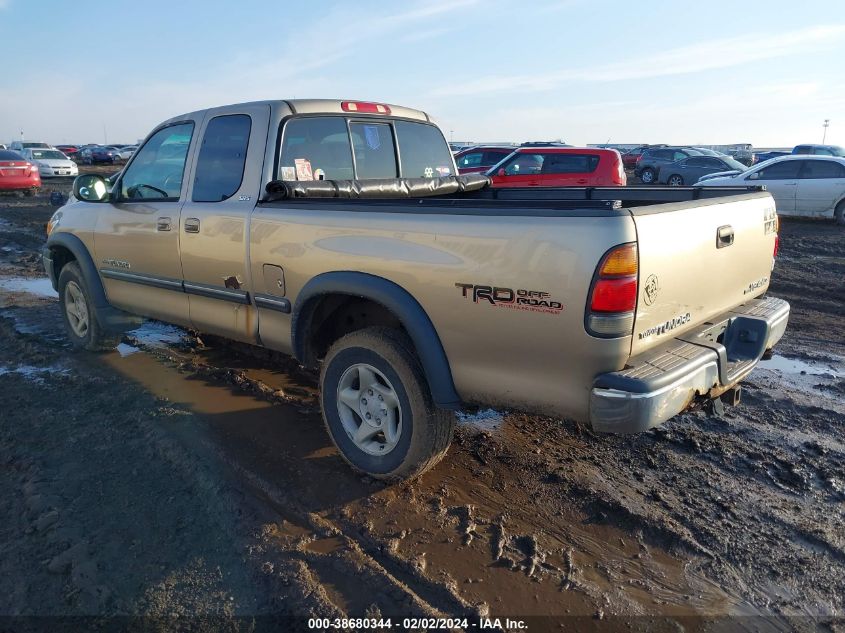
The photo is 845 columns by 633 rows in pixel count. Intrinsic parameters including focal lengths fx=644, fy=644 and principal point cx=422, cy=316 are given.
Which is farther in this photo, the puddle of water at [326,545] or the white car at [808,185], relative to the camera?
the white car at [808,185]

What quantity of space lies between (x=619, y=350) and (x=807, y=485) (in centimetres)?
176

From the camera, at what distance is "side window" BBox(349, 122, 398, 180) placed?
15.3 ft

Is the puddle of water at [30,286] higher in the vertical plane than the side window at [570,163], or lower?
lower

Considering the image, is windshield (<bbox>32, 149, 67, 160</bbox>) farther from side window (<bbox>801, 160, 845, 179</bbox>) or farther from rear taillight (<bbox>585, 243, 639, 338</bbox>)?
rear taillight (<bbox>585, 243, 639, 338</bbox>)

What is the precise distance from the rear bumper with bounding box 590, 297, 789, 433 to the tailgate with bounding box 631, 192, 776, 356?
0.07 m

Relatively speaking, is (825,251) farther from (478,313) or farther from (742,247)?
(478,313)

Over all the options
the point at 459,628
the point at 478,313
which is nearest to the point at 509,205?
the point at 478,313

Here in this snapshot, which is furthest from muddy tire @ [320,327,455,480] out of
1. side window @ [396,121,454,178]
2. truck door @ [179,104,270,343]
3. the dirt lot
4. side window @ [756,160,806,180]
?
side window @ [756,160,806,180]

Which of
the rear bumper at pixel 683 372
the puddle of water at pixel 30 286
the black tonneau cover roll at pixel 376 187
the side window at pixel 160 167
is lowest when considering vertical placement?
the puddle of water at pixel 30 286

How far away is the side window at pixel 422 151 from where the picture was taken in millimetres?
5051

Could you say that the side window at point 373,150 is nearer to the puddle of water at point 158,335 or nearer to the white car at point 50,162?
the puddle of water at point 158,335

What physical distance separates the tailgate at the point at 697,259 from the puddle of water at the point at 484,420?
64.0 inches

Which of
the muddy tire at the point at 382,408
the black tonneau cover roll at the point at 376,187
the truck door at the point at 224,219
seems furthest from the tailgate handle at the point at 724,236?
the truck door at the point at 224,219

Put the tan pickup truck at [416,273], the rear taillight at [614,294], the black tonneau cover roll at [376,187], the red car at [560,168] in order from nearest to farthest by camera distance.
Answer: the rear taillight at [614,294]
the tan pickup truck at [416,273]
the black tonneau cover roll at [376,187]
the red car at [560,168]
